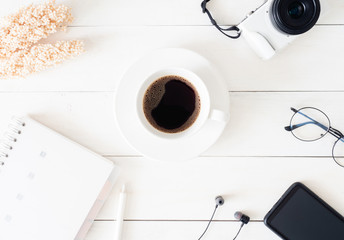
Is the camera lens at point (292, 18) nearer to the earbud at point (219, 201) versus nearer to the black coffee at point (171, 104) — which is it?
the black coffee at point (171, 104)

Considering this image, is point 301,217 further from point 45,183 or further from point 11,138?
point 11,138

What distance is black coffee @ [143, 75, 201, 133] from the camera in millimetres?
708

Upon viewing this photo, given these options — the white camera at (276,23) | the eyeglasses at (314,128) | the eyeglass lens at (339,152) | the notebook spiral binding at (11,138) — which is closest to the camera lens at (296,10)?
the white camera at (276,23)

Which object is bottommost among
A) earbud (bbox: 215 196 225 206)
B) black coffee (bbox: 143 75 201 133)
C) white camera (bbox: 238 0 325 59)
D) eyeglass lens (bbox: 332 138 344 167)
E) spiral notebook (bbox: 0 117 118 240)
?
spiral notebook (bbox: 0 117 118 240)

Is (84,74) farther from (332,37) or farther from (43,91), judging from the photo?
(332,37)

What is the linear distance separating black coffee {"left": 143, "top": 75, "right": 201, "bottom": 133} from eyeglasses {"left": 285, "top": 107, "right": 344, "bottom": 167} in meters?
0.26

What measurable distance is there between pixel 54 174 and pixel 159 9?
49cm

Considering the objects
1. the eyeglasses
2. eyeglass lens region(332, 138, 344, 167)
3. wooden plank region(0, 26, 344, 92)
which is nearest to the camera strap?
wooden plank region(0, 26, 344, 92)

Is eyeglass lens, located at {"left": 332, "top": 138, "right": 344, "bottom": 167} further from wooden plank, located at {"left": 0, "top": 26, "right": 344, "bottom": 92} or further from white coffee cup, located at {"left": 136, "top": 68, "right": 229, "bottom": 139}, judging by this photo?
white coffee cup, located at {"left": 136, "top": 68, "right": 229, "bottom": 139}

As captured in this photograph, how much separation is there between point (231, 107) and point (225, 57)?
0.13 meters

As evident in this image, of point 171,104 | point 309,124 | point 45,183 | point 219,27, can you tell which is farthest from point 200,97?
point 45,183

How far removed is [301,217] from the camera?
2.52 ft

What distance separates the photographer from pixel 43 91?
2.58ft

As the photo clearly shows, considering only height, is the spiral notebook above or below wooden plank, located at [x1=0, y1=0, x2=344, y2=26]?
below
